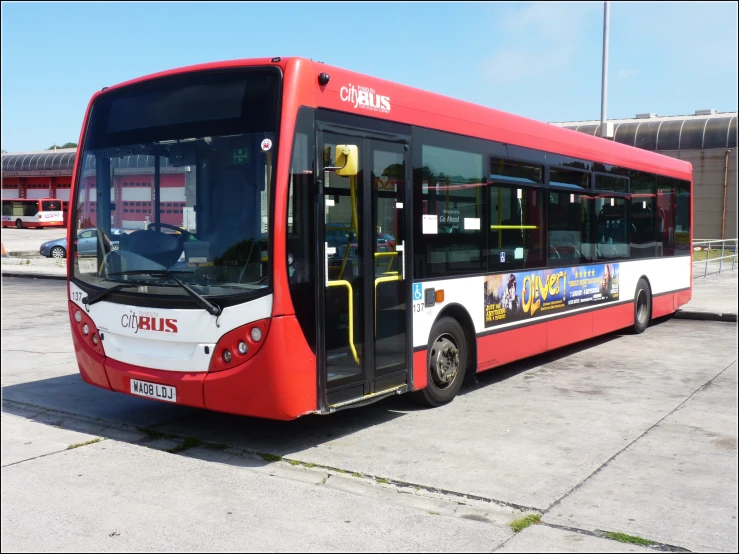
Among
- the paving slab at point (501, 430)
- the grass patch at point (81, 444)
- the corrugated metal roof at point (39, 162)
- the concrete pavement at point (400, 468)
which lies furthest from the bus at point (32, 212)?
the grass patch at point (81, 444)

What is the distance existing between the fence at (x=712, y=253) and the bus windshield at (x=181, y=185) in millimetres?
18166

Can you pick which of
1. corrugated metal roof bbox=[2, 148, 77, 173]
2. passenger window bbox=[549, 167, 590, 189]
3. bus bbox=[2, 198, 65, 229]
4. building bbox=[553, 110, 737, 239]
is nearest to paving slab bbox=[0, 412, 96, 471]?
passenger window bbox=[549, 167, 590, 189]

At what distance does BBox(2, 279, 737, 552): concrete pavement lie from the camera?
4.75 meters

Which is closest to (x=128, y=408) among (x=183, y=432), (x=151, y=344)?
(x=183, y=432)

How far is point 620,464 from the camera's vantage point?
6.19m

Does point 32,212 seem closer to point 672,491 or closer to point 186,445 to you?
point 186,445

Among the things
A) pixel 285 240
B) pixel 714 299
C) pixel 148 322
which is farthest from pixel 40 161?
pixel 285 240

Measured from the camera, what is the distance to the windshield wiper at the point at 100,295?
264 inches

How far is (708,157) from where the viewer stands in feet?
146

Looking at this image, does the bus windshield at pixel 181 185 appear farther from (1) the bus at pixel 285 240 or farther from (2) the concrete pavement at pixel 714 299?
(2) the concrete pavement at pixel 714 299

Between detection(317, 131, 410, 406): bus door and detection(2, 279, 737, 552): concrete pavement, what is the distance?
595 millimetres

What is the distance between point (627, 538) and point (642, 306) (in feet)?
31.5

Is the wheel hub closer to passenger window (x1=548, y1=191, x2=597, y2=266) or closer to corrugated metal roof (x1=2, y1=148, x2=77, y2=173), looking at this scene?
passenger window (x1=548, y1=191, x2=597, y2=266)

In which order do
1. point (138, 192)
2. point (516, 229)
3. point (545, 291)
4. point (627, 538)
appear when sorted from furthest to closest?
1. point (545, 291)
2. point (516, 229)
3. point (138, 192)
4. point (627, 538)
